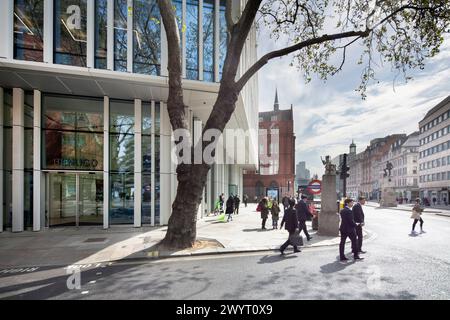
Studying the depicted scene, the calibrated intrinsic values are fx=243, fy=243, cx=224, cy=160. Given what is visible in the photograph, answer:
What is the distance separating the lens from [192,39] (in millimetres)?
11570

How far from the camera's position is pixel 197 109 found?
1455 cm

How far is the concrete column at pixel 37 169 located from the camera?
11266mm

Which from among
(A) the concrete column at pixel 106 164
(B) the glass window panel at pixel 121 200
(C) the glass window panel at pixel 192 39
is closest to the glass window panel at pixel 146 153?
(B) the glass window panel at pixel 121 200

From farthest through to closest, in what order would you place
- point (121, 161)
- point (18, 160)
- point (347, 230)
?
point (121, 161), point (18, 160), point (347, 230)

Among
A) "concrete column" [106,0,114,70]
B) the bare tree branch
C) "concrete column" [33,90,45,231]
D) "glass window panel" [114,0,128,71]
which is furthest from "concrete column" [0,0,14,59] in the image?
the bare tree branch

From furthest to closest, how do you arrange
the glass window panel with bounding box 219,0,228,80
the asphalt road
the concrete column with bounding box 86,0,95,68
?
the glass window panel with bounding box 219,0,228,80 < the concrete column with bounding box 86,0,95,68 < the asphalt road

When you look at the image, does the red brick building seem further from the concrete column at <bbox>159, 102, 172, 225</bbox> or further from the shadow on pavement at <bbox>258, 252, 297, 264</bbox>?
the shadow on pavement at <bbox>258, 252, 297, 264</bbox>

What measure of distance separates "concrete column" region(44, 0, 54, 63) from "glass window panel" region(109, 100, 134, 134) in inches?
131

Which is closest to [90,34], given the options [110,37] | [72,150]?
[110,37]

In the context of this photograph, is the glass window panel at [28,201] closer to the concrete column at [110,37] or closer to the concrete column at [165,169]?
the concrete column at [165,169]

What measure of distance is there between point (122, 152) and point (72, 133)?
8.56ft

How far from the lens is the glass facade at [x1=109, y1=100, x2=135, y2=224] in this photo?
1239cm

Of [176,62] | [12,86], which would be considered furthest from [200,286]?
[12,86]

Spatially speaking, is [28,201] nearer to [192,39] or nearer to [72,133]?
[72,133]
